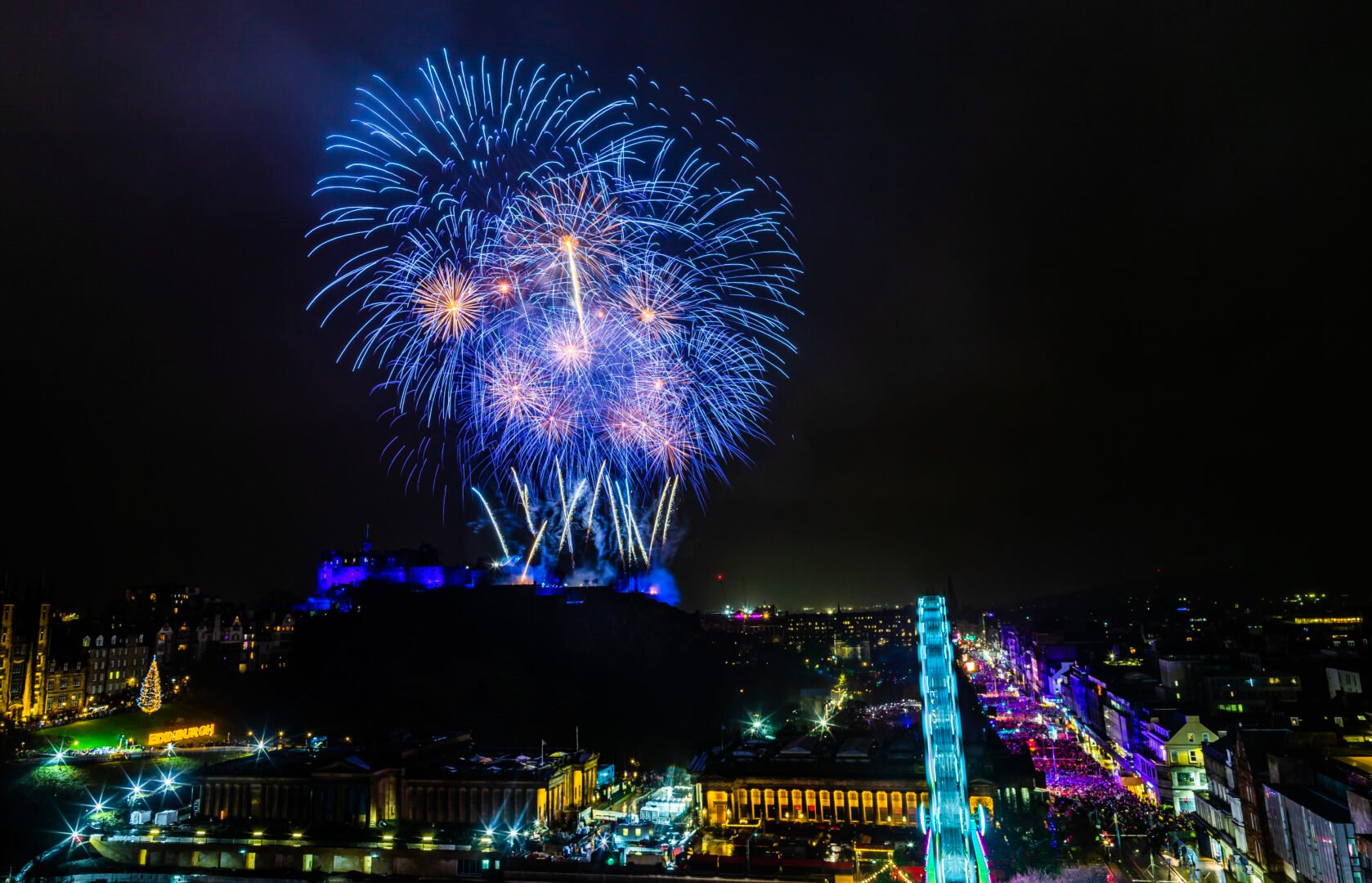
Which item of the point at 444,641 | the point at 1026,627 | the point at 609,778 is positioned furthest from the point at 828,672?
the point at 609,778

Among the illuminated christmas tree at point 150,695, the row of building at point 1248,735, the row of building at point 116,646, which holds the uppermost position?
the row of building at point 116,646

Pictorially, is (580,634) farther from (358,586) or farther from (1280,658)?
(1280,658)

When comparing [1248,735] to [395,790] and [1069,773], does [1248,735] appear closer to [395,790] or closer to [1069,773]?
[1069,773]

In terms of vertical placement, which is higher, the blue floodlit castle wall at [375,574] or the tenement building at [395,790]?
the blue floodlit castle wall at [375,574]

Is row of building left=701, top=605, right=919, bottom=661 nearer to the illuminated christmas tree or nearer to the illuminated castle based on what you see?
the illuminated castle

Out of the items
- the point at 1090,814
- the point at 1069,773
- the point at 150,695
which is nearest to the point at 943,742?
the point at 1090,814

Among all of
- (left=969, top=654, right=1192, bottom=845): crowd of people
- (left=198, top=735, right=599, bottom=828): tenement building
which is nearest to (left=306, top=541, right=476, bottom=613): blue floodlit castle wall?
(left=198, top=735, right=599, bottom=828): tenement building

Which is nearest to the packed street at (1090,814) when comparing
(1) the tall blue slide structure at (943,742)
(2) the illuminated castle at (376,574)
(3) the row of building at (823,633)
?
(1) the tall blue slide structure at (943,742)

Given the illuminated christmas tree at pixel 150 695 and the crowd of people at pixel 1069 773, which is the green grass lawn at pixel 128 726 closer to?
the illuminated christmas tree at pixel 150 695
